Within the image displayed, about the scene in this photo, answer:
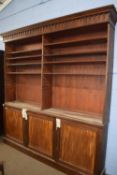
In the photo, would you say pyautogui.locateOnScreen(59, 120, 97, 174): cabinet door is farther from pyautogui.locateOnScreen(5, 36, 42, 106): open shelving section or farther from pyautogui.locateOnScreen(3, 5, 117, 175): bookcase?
pyautogui.locateOnScreen(5, 36, 42, 106): open shelving section

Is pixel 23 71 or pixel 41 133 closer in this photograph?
pixel 41 133

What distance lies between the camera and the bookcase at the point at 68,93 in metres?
2.08

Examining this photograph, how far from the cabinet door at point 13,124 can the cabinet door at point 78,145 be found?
0.99 m

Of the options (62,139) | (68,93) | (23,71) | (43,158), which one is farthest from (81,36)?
(43,158)

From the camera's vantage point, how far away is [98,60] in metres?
2.18

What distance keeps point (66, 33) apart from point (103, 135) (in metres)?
1.66

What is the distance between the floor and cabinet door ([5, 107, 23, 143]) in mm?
290

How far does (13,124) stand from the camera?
125 inches

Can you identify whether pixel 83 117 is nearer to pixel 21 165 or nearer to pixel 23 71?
pixel 21 165

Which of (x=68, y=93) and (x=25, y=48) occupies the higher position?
(x=25, y=48)

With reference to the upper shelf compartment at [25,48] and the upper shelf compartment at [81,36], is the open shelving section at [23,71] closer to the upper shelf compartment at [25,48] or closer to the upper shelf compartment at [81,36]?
the upper shelf compartment at [25,48]

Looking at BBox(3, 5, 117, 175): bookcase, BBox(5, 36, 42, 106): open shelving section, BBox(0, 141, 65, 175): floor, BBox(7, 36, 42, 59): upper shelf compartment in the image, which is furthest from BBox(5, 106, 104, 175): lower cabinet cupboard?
BBox(7, 36, 42, 59): upper shelf compartment

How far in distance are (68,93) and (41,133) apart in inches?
32.3

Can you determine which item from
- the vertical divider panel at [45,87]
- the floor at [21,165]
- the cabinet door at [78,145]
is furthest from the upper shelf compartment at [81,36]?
the floor at [21,165]
